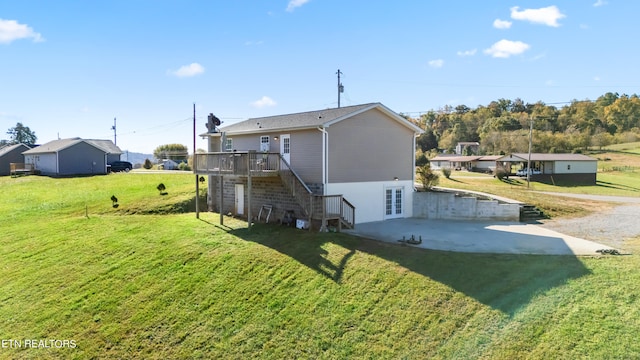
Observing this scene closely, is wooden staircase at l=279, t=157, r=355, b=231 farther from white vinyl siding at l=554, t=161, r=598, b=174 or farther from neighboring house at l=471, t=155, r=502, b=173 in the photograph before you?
neighboring house at l=471, t=155, r=502, b=173

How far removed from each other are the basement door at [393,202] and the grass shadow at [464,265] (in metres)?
4.80

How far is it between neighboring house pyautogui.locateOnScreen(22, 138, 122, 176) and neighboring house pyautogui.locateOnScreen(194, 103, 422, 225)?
25201mm

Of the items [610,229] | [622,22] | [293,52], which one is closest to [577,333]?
[610,229]

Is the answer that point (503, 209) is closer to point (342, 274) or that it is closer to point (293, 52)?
point (342, 274)

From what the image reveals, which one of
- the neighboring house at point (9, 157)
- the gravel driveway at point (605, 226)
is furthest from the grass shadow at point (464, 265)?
the neighboring house at point (9, 157)

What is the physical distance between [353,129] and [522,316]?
10697 mm

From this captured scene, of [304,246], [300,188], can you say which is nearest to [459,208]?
[300,188]

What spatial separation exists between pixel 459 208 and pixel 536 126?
67.7 meters

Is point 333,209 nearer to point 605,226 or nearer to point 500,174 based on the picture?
point 605,226

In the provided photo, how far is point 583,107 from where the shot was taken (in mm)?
76500

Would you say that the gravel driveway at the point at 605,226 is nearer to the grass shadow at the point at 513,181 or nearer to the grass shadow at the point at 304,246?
the grass shadow at the point at 304,246

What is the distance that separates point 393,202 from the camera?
18656mm

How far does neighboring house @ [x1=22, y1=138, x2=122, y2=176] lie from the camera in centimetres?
3622

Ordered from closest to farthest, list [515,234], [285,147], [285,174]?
[515,234] → [285,174] → [285,147]
